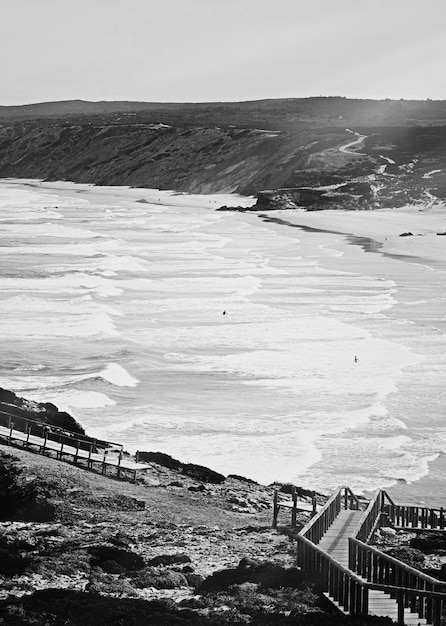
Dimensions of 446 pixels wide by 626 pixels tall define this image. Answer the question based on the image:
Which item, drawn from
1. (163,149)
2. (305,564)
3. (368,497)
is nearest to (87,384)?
(368,497)

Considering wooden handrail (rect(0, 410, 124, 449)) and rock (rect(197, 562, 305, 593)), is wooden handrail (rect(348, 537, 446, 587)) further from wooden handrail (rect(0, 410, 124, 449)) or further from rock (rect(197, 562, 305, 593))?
wooden handrail (rect(0, 410, 124, 449))

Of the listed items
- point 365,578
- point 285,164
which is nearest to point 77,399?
point 365,578

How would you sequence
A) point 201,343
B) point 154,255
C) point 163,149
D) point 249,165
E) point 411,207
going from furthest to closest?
1. point 163,149
2. point 249,165
3. point 411,207
4. point 154,255
5. point 201,343

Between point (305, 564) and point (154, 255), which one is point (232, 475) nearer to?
point (305, 564)

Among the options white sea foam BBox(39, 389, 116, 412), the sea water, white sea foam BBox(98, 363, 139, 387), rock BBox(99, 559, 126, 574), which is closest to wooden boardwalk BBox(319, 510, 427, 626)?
rock BBox(99, 559, 126, 574)

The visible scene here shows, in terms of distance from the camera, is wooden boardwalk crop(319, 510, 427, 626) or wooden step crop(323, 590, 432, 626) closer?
wooden step crop(323, 590, 432, 626)

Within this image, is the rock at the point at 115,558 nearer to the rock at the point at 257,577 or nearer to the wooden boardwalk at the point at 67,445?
the rock at the point at 257,577
